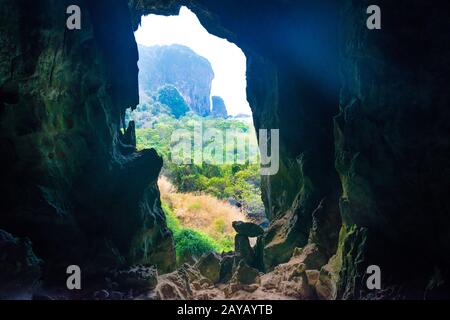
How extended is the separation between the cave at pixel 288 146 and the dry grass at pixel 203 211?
15189mm

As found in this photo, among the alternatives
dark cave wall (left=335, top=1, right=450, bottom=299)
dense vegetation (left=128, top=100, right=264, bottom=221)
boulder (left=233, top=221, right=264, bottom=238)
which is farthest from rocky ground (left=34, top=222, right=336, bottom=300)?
dense vegetation (left=128, top=100, right=264, bottom=221)

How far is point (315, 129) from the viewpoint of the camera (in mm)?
12445

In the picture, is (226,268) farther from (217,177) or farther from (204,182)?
(217,177)

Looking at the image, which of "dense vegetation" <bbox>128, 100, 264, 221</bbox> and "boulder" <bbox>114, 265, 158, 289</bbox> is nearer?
"boulder" <bbox>114, 265, 158, 289</bbox>

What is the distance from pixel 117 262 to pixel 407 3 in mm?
8486

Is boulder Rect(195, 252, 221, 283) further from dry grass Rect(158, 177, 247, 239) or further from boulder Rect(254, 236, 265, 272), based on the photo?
Result: dry grass Rect(158, 177, 247, 239)

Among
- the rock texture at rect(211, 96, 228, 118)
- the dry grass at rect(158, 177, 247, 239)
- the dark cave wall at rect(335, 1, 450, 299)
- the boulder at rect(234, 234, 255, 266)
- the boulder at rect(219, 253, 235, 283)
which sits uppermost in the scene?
the rock texture at rect(211, 96, 228, 118)

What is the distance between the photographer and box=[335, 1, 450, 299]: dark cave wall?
6535 millimetres

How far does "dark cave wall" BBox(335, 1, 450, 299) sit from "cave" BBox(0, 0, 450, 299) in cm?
2

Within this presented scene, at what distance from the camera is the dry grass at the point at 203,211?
2892 centimetres

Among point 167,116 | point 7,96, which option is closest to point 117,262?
point 7,96

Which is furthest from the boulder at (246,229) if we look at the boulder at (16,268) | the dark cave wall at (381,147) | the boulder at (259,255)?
the boulder at (16,268)

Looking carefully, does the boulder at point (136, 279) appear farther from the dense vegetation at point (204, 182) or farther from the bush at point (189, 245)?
the bush at point (189, 245)
